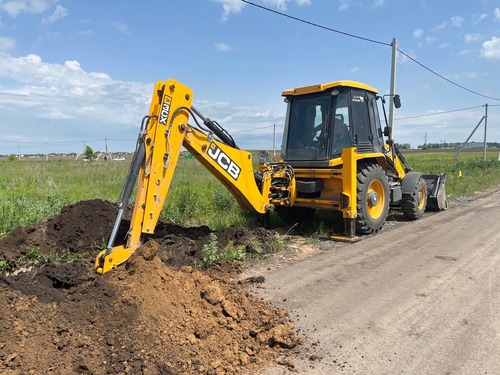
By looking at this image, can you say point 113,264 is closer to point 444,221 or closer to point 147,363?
point 147,363

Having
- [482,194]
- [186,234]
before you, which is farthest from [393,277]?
[482,194]

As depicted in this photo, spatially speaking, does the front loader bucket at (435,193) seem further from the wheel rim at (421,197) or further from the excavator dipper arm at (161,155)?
the excavator dipper arm at (161,155)

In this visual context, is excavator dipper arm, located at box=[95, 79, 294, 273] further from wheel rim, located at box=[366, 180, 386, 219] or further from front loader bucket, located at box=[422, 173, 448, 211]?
front loader bucket, located at box=[422, 173, 448, 211]

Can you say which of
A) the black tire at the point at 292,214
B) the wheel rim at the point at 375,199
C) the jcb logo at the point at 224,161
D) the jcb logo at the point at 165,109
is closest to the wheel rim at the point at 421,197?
the wheel rim at the point at 375,199

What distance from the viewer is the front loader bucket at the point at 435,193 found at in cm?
1020

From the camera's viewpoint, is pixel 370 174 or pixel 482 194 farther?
pixel 482 194

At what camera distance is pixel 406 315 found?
3.96m

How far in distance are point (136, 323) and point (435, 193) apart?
29.5 ft

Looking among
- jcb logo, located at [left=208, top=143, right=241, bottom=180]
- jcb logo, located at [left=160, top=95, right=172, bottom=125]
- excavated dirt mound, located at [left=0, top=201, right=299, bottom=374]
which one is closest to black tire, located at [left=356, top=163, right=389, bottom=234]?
jcb logo, located at [left=208, top=143, right=241, bottom=180]

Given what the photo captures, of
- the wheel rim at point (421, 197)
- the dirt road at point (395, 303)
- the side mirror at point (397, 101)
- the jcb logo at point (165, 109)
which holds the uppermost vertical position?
the side mirror at point (397, 101)

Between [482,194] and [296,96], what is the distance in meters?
10.2

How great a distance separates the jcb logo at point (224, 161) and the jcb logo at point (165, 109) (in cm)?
86

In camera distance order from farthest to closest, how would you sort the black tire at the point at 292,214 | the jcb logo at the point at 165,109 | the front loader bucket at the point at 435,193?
1. the front loader bucket at the point at 435,193
2. the black tire at the point at 292,214
3. the jcb logo at the point at 165,109

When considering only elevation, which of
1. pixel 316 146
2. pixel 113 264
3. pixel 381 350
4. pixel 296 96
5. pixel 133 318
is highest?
pixel 296 96
